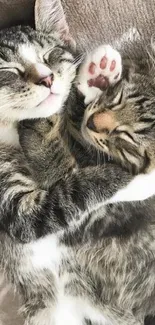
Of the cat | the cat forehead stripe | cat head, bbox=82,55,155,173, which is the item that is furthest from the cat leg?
the cat forehead stripe

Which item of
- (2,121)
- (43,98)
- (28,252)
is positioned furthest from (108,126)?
(28,252)

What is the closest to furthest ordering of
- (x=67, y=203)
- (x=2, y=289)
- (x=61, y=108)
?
(x=67, y=203)
(x=61, y=108)
(x=2, y=289)

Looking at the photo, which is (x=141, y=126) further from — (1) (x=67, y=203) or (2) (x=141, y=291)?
(2) (x=141, y=291)

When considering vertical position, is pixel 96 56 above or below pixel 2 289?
above

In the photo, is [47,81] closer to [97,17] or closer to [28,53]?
[28,53]

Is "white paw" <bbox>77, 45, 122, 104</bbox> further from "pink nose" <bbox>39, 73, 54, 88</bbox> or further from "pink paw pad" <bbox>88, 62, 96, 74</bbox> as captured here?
"pink nose" <bbox>39, 73, 54, 88</bbox>

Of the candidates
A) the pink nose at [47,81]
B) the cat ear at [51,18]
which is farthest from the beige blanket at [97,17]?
the pink nose at [47,81]

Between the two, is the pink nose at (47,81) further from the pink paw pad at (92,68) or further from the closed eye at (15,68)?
the pink paw pad at (92,68)
